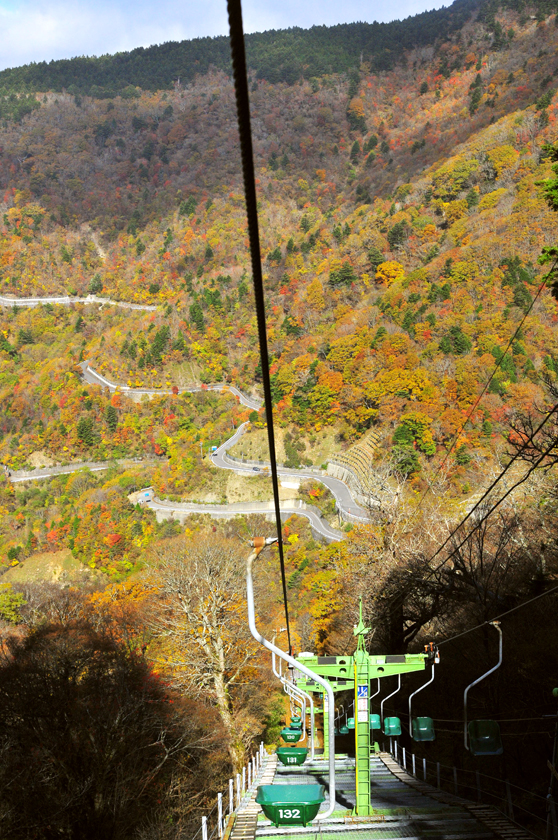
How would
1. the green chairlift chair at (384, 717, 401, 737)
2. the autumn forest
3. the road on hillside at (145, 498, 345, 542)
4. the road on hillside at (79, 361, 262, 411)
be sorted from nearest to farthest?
the green chairlift chair at (384, 717, 401, 737) < the autumn forest < the road on hillside at (145, 498, 345, 542) < the road on hillside at (79, 361, 262, 411)

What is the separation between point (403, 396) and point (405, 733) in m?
34.7

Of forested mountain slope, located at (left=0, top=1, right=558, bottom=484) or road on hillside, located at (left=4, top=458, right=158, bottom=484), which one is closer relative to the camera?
forested mountain slope, located at (left=0, top=1, right=558, bottom=484)

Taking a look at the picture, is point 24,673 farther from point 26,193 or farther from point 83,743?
point 26,193

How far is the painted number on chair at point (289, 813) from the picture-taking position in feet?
17.9

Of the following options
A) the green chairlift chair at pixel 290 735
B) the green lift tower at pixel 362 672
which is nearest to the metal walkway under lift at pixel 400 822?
the green lift tower at pixel 362 672

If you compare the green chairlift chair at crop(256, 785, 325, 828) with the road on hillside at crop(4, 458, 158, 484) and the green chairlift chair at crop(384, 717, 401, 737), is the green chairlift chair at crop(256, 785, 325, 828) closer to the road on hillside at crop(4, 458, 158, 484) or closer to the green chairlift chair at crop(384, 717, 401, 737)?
the green chairlift chair at crop(384, 717, 401, 737)

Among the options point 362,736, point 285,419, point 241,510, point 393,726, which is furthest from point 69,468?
point 362,736

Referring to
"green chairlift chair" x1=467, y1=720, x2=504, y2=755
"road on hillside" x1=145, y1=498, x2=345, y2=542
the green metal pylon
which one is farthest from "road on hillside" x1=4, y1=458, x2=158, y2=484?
"green chairlift chair" x1=467, y1=720, x2=504, y2=755

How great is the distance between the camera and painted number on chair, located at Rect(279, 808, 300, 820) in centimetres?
546

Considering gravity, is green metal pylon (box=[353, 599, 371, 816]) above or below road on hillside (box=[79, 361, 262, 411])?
below

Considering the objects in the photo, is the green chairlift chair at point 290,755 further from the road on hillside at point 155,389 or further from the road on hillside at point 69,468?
the road on hillside at point 69,468

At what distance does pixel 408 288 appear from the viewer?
68250 mm

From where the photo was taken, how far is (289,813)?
5.48 m

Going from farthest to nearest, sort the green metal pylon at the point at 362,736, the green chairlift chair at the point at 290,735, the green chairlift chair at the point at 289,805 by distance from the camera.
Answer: the green chairlift chair at the point at 290,735 → the green metal pylon at the point at 362,736 → the green chairlift chair at the point at 289,805
